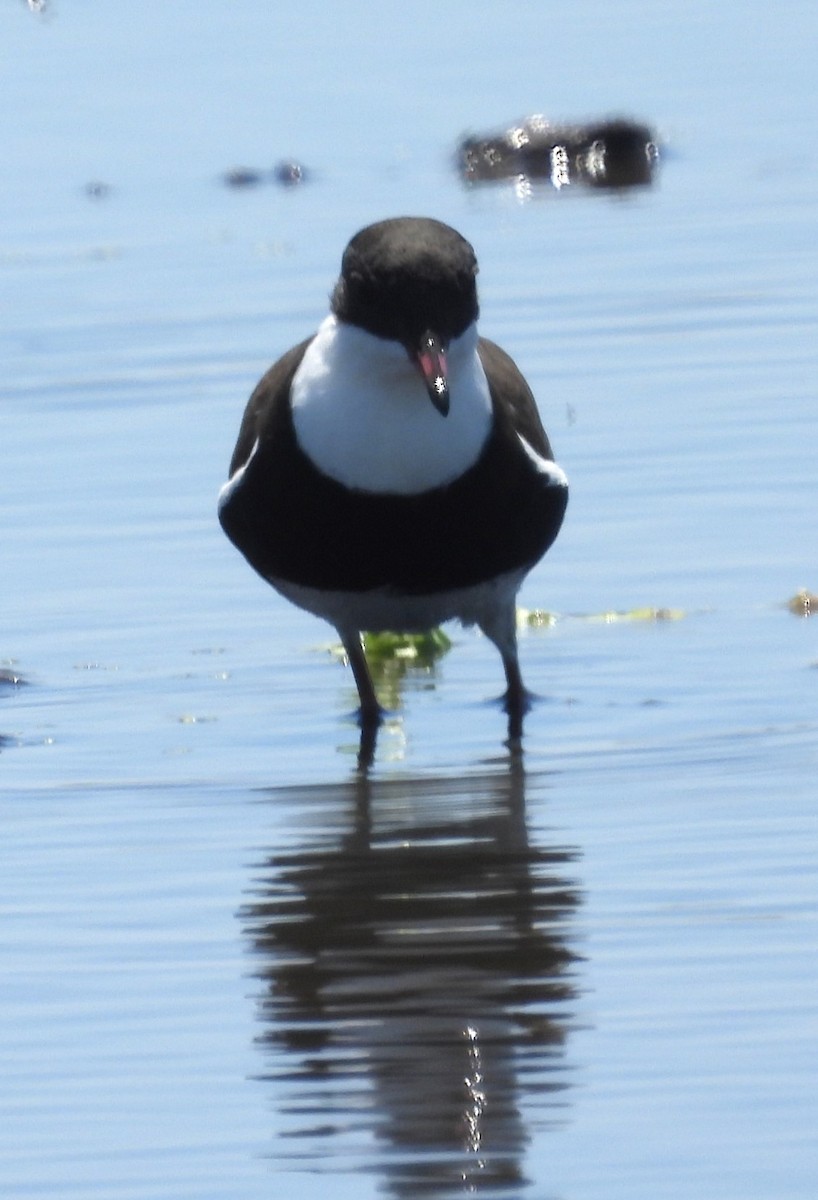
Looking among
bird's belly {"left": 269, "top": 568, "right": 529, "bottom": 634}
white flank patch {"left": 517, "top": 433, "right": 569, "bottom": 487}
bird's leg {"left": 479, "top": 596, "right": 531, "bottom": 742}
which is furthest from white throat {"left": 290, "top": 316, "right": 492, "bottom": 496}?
bird's leg {"left": 479, "top": 596, "right": 531, "bottom": 742}

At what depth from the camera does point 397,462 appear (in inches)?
260

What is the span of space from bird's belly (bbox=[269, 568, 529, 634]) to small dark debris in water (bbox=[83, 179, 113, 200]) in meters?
8.42

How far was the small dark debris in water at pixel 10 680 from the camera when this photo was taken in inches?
301

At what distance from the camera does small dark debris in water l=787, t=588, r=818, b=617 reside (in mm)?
7781

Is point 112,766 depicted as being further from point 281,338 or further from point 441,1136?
point 281,338

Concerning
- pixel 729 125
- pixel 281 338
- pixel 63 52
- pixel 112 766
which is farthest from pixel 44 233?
pixel 112 766

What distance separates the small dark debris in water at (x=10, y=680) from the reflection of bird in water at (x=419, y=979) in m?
1.21

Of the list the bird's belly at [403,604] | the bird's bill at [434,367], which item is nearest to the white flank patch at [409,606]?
the bird's belly at [403,604]

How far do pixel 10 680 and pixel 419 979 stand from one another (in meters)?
2.59

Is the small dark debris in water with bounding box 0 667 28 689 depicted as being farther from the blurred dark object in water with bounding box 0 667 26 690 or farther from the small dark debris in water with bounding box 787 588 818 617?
the small dark debris in water with bounding box 787 588 818 617

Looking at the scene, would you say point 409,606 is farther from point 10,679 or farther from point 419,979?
point 419,979

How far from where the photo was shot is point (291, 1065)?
4953 millimetres

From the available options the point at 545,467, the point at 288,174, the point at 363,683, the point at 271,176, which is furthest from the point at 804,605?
the point at 271,176

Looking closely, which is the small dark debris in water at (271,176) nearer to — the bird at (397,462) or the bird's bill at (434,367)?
the bird at (397,462)
